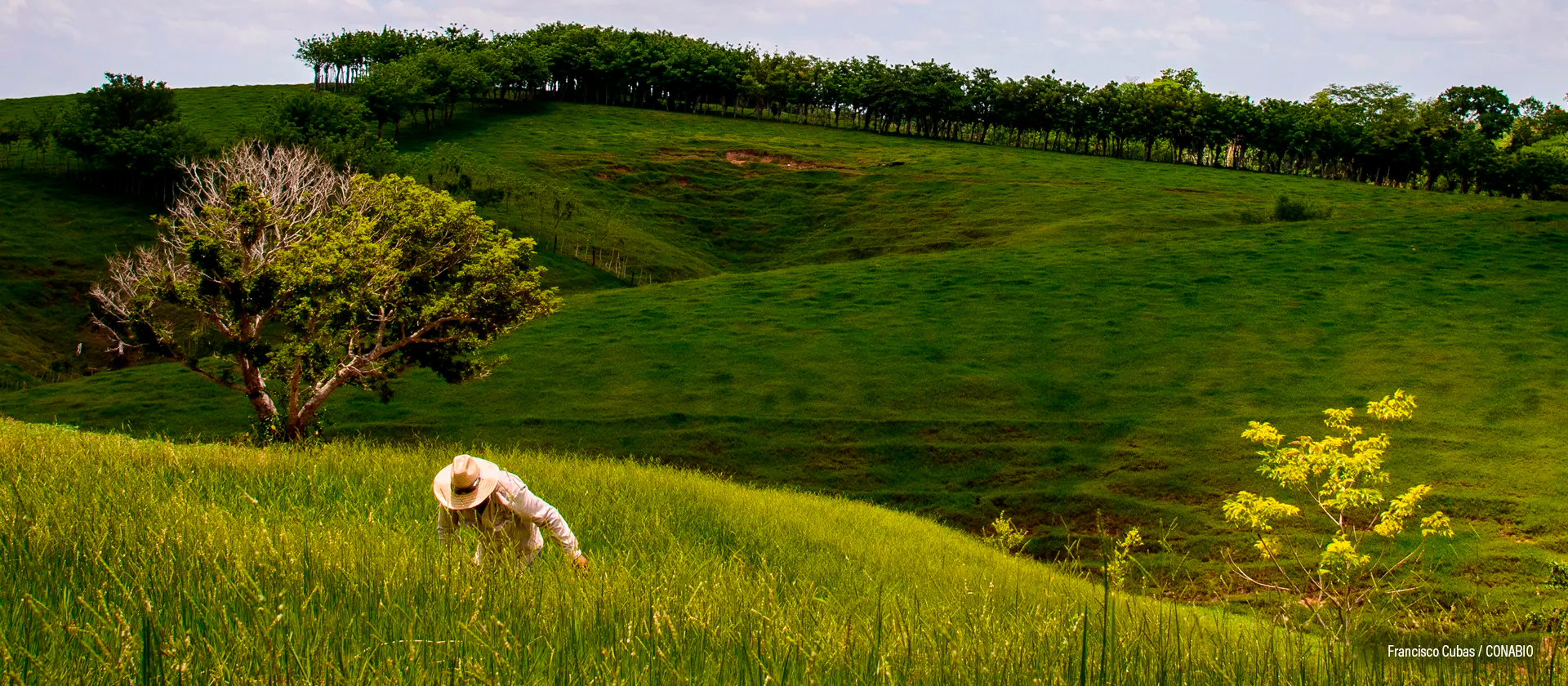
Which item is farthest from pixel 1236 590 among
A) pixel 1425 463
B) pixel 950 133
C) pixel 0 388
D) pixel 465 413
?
pixel 950 133

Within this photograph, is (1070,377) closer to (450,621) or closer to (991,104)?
(450,621)

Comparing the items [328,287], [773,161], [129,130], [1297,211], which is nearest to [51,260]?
[129,130]

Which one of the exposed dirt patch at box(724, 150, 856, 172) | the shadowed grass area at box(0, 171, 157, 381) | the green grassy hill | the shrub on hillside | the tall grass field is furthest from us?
the exposed dirt patch at box(724, 150, 856, 172)

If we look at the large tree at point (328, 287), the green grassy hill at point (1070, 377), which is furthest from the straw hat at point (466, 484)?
the large tree at point (328, 287)

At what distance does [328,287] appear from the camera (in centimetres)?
2775

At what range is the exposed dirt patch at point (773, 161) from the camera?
349 ft

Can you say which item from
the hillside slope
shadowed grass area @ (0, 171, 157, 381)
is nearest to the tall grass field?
the hillside slope

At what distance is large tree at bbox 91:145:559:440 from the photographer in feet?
88.5

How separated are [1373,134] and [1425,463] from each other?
9738 cm

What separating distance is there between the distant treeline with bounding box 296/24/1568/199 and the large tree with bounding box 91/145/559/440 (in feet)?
248

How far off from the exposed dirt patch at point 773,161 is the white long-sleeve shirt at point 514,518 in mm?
98861

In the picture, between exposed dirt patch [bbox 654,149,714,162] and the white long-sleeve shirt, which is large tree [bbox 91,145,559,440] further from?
exposed dirt patch [bbox 654,149,714,162]

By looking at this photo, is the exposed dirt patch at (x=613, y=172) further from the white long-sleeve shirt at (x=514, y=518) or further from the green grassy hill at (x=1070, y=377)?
the white long-sleeve shirt at (x=514, y=518)

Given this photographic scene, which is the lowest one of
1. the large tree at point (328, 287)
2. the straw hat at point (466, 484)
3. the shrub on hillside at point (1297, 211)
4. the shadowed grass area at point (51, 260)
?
the shadowed grass area at point (51, 260)
